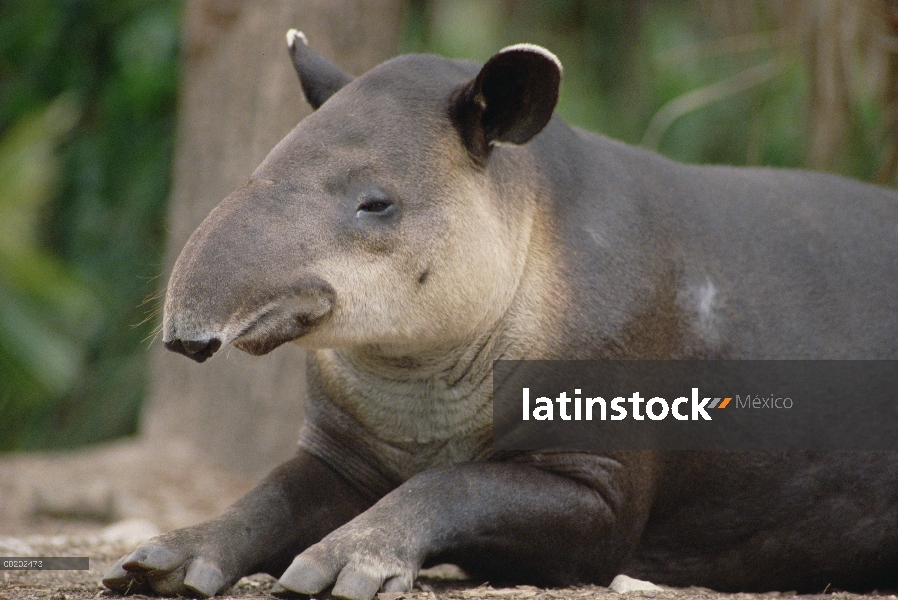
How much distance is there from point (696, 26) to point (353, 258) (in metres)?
10.9

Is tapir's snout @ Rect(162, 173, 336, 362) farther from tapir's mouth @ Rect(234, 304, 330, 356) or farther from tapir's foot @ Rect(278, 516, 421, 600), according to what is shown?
tapir's foot @ Rect(278, 516, 421, 600)

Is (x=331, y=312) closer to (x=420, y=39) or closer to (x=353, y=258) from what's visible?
(x=353, y=258)

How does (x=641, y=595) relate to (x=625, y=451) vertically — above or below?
below

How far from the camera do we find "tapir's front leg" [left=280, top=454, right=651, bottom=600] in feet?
13.7

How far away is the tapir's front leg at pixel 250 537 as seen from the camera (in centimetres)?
434

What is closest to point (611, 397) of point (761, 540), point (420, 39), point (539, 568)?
point (539, 568)

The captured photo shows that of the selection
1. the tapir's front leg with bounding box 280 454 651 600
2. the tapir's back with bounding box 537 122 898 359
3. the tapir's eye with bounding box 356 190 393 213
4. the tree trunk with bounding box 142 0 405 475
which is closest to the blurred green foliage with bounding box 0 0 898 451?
the tree trunk with bounding box 142 0 405 475

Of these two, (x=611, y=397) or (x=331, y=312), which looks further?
(x=611, y=397)

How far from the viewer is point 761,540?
17.5ft

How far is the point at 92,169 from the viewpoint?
14766 mm

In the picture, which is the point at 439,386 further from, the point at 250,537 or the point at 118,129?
the point at 118,129

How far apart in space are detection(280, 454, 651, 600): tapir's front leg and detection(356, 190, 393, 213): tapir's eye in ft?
3.32

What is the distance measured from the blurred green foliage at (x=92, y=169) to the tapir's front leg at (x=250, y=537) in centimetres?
855

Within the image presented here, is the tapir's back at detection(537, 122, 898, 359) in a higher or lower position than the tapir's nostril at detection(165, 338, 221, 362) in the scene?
higher
